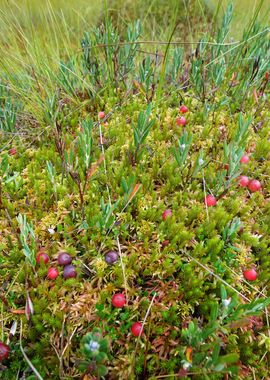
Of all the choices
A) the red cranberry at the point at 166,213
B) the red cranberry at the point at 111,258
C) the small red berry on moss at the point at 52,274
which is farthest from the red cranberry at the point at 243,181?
the small red berry on moss at the point at 52,274

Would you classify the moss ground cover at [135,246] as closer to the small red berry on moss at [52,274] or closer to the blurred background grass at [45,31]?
the small red berry on moss at [52,274]

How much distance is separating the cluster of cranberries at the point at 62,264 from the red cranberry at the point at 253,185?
1579mm

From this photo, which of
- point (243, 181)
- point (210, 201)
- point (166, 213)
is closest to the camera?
point (166, 213)

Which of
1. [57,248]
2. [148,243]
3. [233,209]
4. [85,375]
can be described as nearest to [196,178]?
[233,209]

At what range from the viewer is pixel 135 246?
226 centimetres

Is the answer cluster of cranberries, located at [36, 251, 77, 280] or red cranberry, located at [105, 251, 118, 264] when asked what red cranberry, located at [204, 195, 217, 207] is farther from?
cluster of cranberries, located at [36, 251, 77, 280]

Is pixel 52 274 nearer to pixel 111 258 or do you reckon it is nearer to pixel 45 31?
pixel 111 258

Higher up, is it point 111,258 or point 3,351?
point 111,258

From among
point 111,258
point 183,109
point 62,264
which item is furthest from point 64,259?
point 183,109

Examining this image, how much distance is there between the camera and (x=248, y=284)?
7.09ft

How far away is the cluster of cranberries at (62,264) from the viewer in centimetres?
208

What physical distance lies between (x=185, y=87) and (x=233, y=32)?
2728 mm

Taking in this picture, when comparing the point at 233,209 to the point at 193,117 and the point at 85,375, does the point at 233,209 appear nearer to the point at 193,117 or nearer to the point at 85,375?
the point at 193,117

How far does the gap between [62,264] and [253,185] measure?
1650mm
